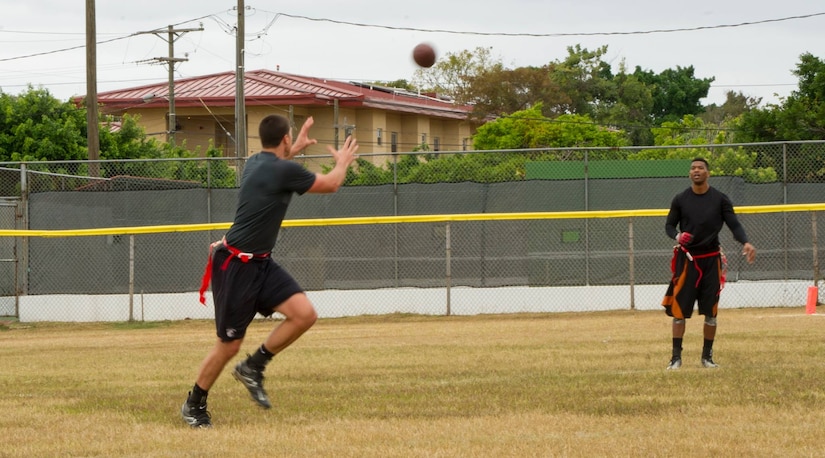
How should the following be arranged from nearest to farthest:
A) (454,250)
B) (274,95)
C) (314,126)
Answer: (454,250)
(274,95)
(314,126)

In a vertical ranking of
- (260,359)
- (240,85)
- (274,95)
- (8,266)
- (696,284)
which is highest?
(274,95)

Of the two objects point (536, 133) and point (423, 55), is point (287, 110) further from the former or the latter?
point (423, 55)

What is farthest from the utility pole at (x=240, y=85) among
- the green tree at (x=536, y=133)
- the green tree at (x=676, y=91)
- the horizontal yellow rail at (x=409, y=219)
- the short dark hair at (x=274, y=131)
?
the green tree at (x=676, y=91)

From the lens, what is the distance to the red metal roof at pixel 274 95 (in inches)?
1833

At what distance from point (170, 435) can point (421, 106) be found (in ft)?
152

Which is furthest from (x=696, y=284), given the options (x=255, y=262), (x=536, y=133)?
(x=536, y=133)

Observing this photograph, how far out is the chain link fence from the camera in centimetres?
1917

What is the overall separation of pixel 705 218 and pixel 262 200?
4.40 metres

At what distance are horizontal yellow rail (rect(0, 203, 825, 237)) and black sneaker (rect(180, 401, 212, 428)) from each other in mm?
11879

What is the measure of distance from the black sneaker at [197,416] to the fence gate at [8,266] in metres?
14.1

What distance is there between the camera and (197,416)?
6910mm

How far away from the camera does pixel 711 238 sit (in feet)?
31.8

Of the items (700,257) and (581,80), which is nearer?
(700,257)

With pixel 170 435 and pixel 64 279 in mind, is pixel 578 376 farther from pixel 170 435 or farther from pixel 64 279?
pixel 64 279
